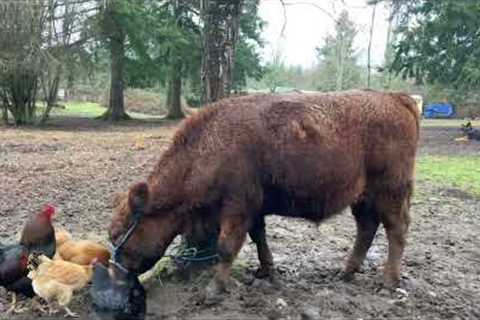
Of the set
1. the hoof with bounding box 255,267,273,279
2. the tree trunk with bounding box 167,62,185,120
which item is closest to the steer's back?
the hoof with bounding box 255,267,273,279

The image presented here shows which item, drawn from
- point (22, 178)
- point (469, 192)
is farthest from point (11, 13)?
point (469, 192)

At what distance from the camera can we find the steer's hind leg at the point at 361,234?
5.86 m

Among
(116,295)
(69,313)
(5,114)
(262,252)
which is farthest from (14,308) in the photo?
(5,114)

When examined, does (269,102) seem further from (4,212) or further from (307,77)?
(307,77)

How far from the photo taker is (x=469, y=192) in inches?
460

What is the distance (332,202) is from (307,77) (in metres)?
57.9

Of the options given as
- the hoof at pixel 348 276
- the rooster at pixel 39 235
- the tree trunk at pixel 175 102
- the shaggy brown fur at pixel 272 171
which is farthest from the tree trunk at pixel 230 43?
the tree trunk at pixel 175 102

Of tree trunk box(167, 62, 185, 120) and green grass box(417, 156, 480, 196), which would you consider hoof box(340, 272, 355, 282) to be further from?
tree trunk box(167, 62, 185, 120)

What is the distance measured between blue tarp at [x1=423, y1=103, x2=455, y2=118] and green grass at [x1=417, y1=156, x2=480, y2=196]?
30.5 m

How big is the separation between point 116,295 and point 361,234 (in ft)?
8.32

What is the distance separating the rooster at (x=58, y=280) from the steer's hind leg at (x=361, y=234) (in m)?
2.46

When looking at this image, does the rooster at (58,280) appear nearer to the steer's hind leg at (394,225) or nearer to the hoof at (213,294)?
the hoof at (213,294)

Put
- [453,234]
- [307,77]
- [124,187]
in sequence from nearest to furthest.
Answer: [453,234] < [124,187] < [307,77]

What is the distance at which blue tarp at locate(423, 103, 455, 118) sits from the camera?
46.9 m
